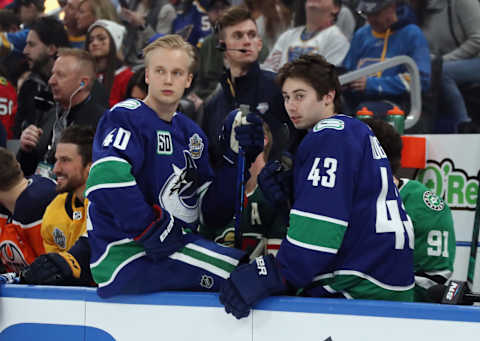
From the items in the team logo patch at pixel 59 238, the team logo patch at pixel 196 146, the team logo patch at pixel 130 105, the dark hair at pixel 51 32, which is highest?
the dark hair at pixel 51 32

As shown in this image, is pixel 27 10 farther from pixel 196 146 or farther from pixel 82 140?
pixel 196 146

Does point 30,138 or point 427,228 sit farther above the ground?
point 30,138

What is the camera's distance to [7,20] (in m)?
6.13

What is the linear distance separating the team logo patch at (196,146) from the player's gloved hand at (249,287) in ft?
2.10

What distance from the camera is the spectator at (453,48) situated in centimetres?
436

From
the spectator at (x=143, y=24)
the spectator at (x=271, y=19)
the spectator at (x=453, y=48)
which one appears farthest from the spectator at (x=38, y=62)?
the spectator at (x=453, y=48)

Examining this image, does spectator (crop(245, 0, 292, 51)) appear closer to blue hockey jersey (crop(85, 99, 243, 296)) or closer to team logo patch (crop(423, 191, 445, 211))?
team logo patch (crop(423, 191, 445, 211))

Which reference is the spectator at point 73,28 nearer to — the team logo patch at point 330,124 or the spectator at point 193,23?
the spectator at point 193,23

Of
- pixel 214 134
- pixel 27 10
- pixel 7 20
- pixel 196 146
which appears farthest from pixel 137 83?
pixel 27 10

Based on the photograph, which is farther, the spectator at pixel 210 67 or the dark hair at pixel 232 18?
the spectator at pixel 210 67

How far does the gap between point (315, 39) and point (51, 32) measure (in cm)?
221

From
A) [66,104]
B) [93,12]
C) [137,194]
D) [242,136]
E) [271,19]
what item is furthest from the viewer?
[93,12]

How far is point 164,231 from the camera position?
79.3 inches

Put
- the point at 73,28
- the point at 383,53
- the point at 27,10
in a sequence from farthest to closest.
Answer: the point at 27,10 < the point at 73,28 < the point at 383,53
